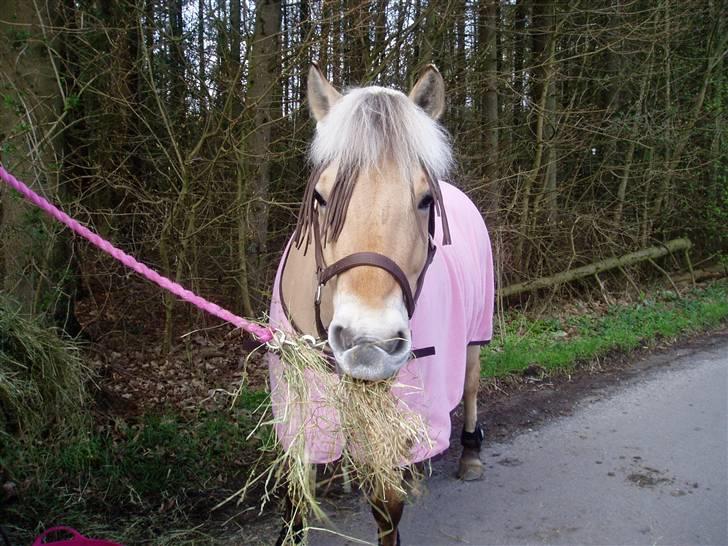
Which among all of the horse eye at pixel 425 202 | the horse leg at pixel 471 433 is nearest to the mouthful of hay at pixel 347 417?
the horse eye at pixel 425 202

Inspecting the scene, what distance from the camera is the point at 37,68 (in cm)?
363

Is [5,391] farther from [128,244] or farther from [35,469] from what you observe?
[128,244]

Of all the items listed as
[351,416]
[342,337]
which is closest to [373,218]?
[342,337]

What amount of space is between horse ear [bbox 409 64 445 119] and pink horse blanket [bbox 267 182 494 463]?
2.52ft

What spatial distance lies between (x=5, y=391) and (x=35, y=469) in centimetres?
79

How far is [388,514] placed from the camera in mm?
2553

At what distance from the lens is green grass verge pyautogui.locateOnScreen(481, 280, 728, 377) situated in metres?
5.63

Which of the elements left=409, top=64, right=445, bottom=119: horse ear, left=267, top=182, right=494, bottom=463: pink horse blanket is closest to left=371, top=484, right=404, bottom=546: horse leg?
left=267, top=182, right=494, bottom=463: pink horse blanket

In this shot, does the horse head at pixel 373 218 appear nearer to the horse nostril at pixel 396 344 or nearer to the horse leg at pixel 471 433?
the horse nostril at pixel 396 344

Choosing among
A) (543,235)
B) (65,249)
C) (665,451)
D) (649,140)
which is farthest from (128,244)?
(649,140)

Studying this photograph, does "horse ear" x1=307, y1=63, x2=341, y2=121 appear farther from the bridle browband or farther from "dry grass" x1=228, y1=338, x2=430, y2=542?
"dry grass" x1=228, y1=338, x2=430, y2=542

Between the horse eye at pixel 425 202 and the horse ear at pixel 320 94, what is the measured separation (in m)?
0.73

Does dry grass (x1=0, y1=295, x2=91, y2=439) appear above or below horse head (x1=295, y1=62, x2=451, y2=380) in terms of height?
below

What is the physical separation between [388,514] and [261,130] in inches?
140
